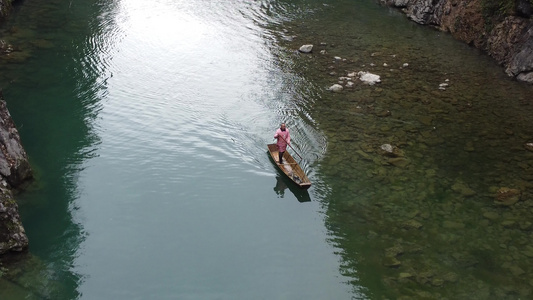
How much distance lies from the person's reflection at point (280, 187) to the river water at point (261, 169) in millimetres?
157

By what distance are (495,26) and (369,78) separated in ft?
39.3

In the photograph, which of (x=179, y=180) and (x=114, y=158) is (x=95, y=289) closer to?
(x=179, y=180)

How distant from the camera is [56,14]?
1887 inches

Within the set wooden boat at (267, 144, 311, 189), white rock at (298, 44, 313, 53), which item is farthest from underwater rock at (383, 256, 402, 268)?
white rock at (298, 44, 313, 53)

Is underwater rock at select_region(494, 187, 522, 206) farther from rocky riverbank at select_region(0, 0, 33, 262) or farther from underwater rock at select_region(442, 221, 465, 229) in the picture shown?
rocky riverbank at select_region(0, 0, 33, 262)

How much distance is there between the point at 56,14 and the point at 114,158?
28.5 metres

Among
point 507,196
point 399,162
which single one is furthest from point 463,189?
point 399,162

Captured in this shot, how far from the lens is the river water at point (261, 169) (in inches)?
739

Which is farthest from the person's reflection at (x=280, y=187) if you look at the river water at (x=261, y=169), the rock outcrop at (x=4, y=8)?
the rock outcrop at (x=4, y=8)

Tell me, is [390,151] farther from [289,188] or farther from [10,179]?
[10,179]

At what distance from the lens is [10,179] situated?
70.4ft

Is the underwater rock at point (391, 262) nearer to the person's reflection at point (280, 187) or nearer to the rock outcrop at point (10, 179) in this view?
the person's reflection at point (280, 187)

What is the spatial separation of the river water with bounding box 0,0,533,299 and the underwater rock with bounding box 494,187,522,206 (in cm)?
10

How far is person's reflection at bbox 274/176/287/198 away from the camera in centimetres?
2395
